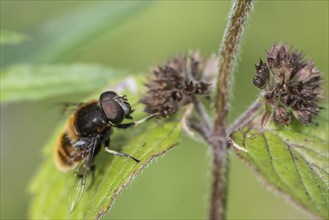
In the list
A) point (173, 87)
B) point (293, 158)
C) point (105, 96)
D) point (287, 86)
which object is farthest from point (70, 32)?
point (293, 158)

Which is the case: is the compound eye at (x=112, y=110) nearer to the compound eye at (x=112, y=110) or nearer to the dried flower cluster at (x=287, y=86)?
the compound eye at (x=112, y=110)

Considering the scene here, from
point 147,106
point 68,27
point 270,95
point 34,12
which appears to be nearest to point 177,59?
point 147,106

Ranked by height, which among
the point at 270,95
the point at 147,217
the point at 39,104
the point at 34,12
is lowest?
the point at 147,217

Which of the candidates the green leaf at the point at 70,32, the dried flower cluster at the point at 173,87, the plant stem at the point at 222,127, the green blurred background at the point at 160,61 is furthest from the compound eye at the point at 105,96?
the green blurred background at the point at 160,61

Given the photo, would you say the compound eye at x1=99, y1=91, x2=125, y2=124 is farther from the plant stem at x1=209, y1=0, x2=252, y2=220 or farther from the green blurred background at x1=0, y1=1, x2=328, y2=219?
the green blurred background at x1=0, y1=1, x2=328, y2=219

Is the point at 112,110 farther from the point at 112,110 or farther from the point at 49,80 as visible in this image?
the point at 49,80

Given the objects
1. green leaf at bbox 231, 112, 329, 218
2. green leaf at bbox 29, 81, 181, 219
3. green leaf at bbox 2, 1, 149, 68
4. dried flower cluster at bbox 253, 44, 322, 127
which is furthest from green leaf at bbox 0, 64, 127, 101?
dried flower cluster at bbox 253, 44, 322, 127

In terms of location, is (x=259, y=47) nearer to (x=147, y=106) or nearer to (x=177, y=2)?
(x=177, y=2)
